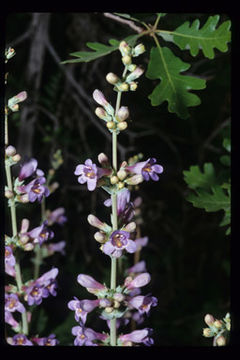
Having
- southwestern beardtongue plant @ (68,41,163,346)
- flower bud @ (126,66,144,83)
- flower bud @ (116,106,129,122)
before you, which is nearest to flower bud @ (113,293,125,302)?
southwestern beardtongue plant @ (68,41,163,346)

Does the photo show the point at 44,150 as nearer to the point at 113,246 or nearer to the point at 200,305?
the point at 200,305

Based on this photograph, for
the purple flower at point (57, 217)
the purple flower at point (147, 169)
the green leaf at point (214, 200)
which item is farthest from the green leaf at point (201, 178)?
the purple flower at point (147, 169)

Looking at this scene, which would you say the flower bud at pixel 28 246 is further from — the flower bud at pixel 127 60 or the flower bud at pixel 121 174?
the flower bud at pixel 127 60

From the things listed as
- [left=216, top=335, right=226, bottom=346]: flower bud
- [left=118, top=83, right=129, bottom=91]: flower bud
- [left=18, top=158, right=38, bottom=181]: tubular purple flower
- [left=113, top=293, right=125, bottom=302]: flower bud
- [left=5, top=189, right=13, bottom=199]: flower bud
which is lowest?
[left=216, top=335, right=226, bottom=346]: flower bud

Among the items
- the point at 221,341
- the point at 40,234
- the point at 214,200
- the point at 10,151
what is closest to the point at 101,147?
the point at 214,200

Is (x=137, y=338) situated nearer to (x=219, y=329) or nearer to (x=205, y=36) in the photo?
(x=219, y=329)

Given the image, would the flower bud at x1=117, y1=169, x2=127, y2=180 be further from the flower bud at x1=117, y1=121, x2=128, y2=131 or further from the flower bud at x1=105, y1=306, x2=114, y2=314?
the flower bud at x1=105, y1=306, x2=114, y2=314
